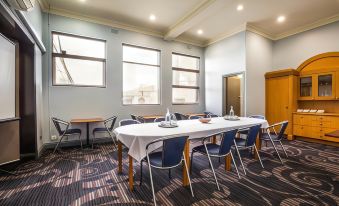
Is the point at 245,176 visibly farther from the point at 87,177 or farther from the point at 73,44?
the point at 73,44

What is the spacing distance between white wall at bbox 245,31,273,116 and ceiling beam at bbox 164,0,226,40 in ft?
6.04

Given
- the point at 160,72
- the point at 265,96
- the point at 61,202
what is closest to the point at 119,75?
the point at 160,72

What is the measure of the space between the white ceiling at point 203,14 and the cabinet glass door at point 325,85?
1.61 meters

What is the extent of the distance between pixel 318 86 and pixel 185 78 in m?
4.09

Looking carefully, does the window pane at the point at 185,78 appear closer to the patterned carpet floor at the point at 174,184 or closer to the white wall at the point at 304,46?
the white wall at the point at 304,46

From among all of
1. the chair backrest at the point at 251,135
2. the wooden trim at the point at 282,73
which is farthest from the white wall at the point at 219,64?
the chair backrest at the point at 251,135

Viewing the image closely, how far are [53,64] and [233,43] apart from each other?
5402 mm

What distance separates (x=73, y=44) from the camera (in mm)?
4672

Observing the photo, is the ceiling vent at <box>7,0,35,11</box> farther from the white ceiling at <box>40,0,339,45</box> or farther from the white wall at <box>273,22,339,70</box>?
the white wall at <box>273,22,339,70</box>

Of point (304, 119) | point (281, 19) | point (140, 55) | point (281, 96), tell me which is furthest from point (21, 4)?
point (304, 119)

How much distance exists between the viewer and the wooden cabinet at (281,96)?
516cm

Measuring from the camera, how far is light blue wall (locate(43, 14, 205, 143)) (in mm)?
4316

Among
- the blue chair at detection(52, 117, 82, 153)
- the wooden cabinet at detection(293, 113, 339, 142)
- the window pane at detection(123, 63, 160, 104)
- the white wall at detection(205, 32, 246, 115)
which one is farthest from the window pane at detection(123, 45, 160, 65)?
the wooden cabinet at detection(293, 113, 339, 142)

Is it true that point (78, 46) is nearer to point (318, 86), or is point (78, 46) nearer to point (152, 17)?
point (152, 17)
